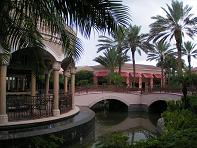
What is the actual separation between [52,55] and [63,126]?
12.6ft

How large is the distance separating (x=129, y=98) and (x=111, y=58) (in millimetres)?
11520

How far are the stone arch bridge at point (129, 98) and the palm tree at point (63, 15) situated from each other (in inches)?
1266

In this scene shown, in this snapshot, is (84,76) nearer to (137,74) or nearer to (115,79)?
(115,79)

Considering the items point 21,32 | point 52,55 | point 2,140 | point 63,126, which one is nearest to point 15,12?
point 21,32

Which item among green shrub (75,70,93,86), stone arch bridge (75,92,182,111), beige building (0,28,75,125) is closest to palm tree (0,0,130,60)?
beige building (0,28,75,125)

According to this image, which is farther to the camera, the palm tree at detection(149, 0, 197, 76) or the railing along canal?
the palm tree at detection(149, 0, 197, 76)

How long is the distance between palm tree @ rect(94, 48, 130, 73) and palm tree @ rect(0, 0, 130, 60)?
150 ft

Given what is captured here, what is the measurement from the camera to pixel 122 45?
5016 cm

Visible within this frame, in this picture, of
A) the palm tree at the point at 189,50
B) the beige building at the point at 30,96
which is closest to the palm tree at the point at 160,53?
the palm tree at the point at 189,50

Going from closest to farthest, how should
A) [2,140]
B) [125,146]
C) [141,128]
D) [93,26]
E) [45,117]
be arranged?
[93,26] < [125,146] < [2,140] < [45,117] < [141,128]

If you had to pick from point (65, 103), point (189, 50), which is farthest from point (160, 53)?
point (65, 103)

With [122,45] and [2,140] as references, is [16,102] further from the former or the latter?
[122,45]

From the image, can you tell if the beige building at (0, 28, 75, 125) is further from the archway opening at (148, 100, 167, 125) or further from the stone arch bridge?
the archway opening at (148, 100, 167, 125)

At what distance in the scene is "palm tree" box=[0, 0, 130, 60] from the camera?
16.4 ft
